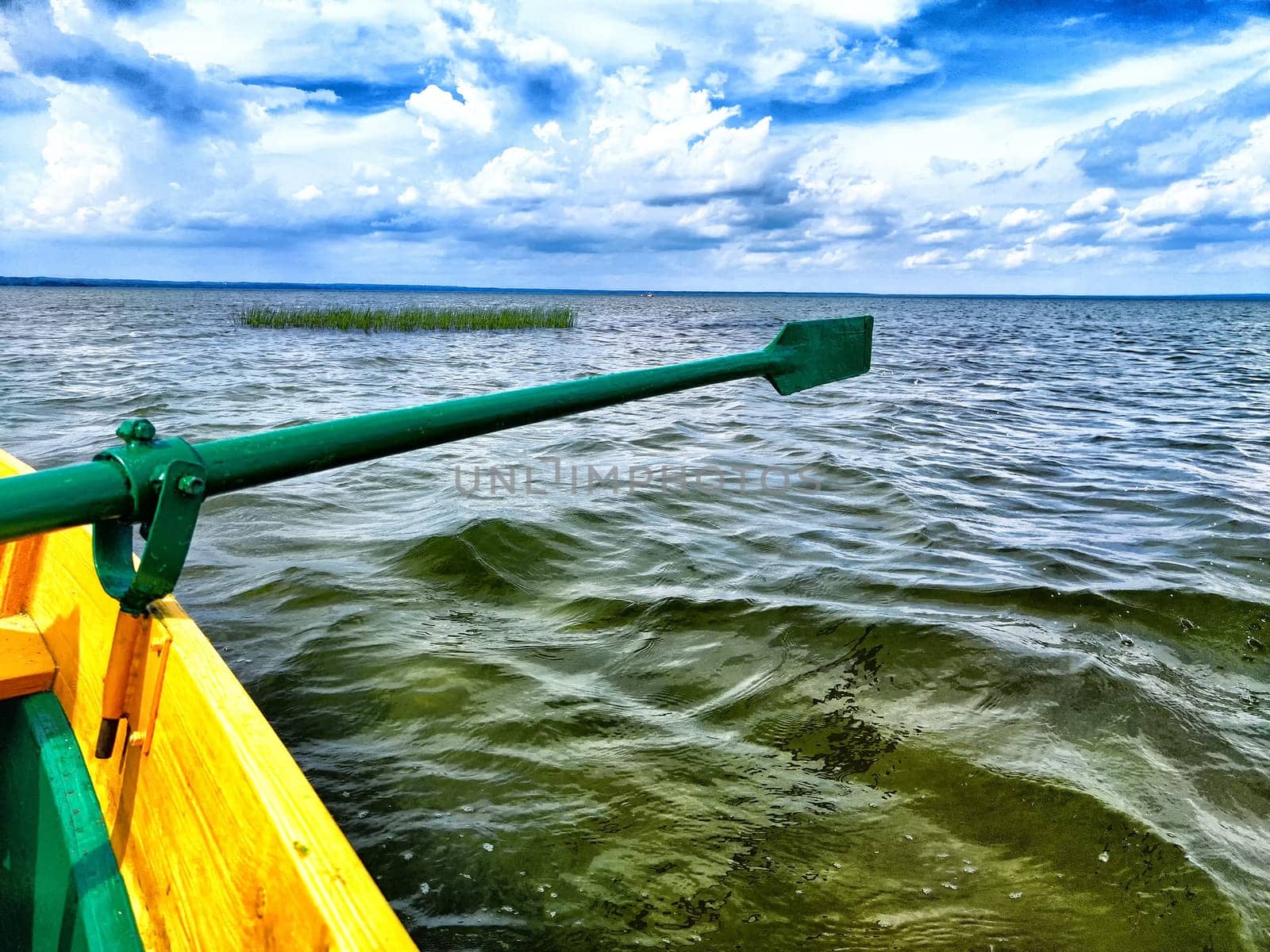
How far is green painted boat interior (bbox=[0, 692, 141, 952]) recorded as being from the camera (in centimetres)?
178

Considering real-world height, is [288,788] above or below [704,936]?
above

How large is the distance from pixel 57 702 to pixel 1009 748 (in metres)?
3.44

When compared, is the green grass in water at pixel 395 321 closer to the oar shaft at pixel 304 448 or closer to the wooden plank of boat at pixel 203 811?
the wooden plank of boat at pixel 203 811

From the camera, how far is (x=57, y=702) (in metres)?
2.35

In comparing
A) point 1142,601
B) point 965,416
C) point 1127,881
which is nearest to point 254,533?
point 1127,881

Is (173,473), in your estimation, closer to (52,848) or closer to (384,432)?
(384,432)

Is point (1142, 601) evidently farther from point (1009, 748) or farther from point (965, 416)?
point (965, 416)

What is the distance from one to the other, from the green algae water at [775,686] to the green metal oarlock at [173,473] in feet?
5.41

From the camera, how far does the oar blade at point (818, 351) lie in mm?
2756

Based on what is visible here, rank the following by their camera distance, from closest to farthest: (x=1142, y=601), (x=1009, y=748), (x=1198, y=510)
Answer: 1. (x=1009, y=748)
2. (x=1142, y=601)
3. (x=1198, y=510)

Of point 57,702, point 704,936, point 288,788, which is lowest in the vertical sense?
point 704,936

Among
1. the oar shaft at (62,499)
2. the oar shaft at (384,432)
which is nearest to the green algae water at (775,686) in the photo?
the oar shaft at (384,432)

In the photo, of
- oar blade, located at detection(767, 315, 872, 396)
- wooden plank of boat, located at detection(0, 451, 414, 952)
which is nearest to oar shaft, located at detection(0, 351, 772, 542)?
wooden plank of boat, located at detection(0, 451, 414, 952)

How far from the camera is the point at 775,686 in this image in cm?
378
